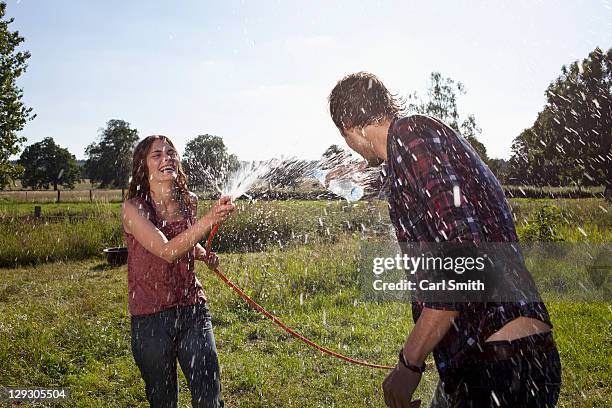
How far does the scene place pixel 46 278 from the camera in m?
11.1

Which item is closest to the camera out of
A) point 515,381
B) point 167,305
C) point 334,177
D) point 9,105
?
point 515,381

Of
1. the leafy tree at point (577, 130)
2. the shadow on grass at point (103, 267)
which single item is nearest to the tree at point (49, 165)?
the leafy tree at point (577, 130)

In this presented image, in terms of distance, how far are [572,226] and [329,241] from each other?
6002 mm

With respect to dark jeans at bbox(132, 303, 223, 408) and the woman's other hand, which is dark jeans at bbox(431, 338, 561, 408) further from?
the woman's other hand

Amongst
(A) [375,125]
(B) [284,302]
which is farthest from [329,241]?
(A) [375,125]

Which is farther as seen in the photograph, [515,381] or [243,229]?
[243,229]

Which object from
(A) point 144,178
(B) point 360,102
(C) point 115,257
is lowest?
(C) point 115,257

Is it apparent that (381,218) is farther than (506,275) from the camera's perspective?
Yes

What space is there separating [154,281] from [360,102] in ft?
5.76

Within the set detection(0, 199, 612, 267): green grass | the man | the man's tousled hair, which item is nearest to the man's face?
the man's tousled hair

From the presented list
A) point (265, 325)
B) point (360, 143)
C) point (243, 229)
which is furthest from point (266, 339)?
point (243, 229)

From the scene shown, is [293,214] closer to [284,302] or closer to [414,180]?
[284,302]

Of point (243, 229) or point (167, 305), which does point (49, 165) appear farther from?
point (167, 305)

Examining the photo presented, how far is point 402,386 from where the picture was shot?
1712mm
